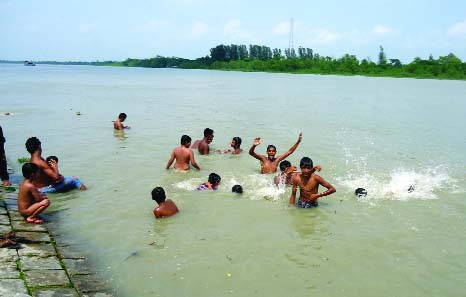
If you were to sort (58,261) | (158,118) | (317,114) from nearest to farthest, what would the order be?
1. (58,261)
2. (158,118)
3. (317,114)

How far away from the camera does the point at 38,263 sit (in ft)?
18.7

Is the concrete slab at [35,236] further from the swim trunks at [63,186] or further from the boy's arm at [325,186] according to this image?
the boy's arm at [325,186]

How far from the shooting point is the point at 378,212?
28.7ft

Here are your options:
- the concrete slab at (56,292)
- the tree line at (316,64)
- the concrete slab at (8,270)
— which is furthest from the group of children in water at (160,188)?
the tree line at (316,64)

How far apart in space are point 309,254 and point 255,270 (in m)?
1.02

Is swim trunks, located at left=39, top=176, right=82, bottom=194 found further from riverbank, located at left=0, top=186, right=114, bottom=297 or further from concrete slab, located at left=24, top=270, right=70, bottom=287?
concrete slab, located at left=24, top=270, right=70, bottom=287

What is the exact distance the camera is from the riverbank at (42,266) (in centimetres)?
509

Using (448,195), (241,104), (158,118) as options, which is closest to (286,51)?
(241,104)

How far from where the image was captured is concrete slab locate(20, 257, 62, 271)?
5548 mm

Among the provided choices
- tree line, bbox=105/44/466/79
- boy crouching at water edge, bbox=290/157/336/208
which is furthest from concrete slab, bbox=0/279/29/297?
tree line, bbox=105/44/466/79

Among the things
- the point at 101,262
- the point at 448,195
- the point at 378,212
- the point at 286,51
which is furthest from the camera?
the point at 286,51

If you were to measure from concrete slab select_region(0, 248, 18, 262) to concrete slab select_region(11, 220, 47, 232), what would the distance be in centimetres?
97

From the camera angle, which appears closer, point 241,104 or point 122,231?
point 122,231

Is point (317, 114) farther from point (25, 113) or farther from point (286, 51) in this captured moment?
point (286, 51)
